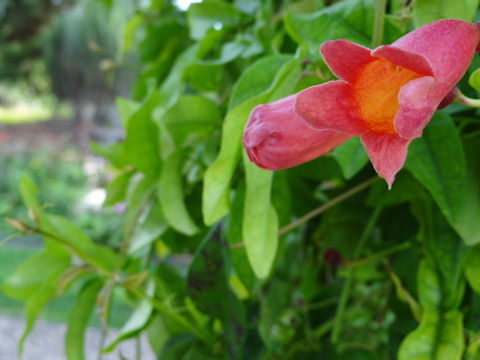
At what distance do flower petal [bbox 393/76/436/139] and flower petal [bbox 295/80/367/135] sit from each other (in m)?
0.02

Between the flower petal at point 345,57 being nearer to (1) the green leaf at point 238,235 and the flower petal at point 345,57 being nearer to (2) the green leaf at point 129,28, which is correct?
(1) the green leaf at point 238,235

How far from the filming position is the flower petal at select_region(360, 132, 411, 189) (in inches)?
4.7

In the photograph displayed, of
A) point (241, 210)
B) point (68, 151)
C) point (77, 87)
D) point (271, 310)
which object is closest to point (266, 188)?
point (241, 210)

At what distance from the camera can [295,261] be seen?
1.44 feet

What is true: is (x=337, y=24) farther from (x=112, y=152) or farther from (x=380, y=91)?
(x=112, y=152)

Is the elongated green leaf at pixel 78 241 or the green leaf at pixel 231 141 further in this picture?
the elongated green leaf at pixel 78 241

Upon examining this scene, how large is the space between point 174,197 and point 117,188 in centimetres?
10

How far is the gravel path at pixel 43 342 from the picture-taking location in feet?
7.60

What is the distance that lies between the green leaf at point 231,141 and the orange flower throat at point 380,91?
0.07 meters

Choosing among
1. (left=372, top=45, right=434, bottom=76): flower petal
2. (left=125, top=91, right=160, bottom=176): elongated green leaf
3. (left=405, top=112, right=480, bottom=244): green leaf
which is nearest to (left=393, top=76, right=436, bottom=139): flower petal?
(left=372, top=45, right=434, bottom=76): flower petal

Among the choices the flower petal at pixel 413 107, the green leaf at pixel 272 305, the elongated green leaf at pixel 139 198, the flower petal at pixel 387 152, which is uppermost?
the flower petal at pixel 413 107

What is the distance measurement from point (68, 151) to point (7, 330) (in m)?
2.31

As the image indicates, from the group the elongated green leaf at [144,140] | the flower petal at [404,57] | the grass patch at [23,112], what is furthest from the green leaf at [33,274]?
the grass patch at [23,112]

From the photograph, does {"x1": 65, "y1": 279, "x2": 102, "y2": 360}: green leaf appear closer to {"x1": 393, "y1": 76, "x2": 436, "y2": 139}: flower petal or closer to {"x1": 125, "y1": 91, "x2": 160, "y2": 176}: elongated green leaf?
{"x1": 125, "y1": 91, "x2": 160, "y2": 176}: elongated green leaf
